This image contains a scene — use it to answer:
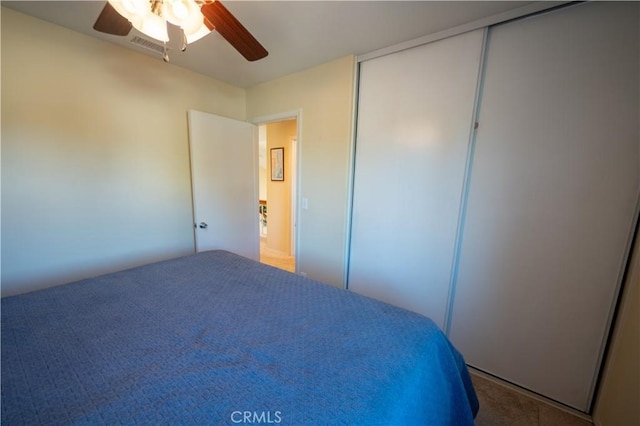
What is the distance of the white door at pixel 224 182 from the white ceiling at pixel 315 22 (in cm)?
68

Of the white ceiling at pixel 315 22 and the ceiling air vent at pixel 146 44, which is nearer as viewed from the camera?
the white ceiling at pixel 315 22

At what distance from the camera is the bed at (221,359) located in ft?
2.08

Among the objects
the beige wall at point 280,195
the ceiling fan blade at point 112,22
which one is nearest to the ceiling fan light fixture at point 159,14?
the ceiling fan blade at point 112,22

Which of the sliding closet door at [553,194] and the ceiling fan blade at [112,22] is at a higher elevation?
the ceiling fan blade at [112,22]

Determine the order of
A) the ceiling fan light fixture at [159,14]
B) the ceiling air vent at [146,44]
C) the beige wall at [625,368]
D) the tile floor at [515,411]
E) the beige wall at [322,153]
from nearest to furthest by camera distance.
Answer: the ceiling fan light fixture at [159,14], the beige wall at [625,368], the tile floor at [515,411], the ceiling air vent at [146,44], the beige wall at [322,153]

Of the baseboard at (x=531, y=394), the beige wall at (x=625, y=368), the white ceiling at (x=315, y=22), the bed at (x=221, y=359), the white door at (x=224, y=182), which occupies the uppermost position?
the white ceiling at (x=315, y=22)

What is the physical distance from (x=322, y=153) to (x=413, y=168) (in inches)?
33.4

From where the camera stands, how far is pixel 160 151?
222 cm

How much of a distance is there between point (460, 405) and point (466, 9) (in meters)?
2.05

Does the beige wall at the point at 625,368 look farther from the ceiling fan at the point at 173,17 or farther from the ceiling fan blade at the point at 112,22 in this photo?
the ceiling fan blade at the point at 112,22

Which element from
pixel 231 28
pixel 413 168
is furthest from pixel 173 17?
pixel 413 168

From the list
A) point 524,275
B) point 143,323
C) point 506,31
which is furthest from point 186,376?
point 506,31

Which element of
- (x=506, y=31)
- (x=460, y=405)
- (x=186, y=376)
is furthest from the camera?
(x=506, y=31)

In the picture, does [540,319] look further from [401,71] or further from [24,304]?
[24,304]
